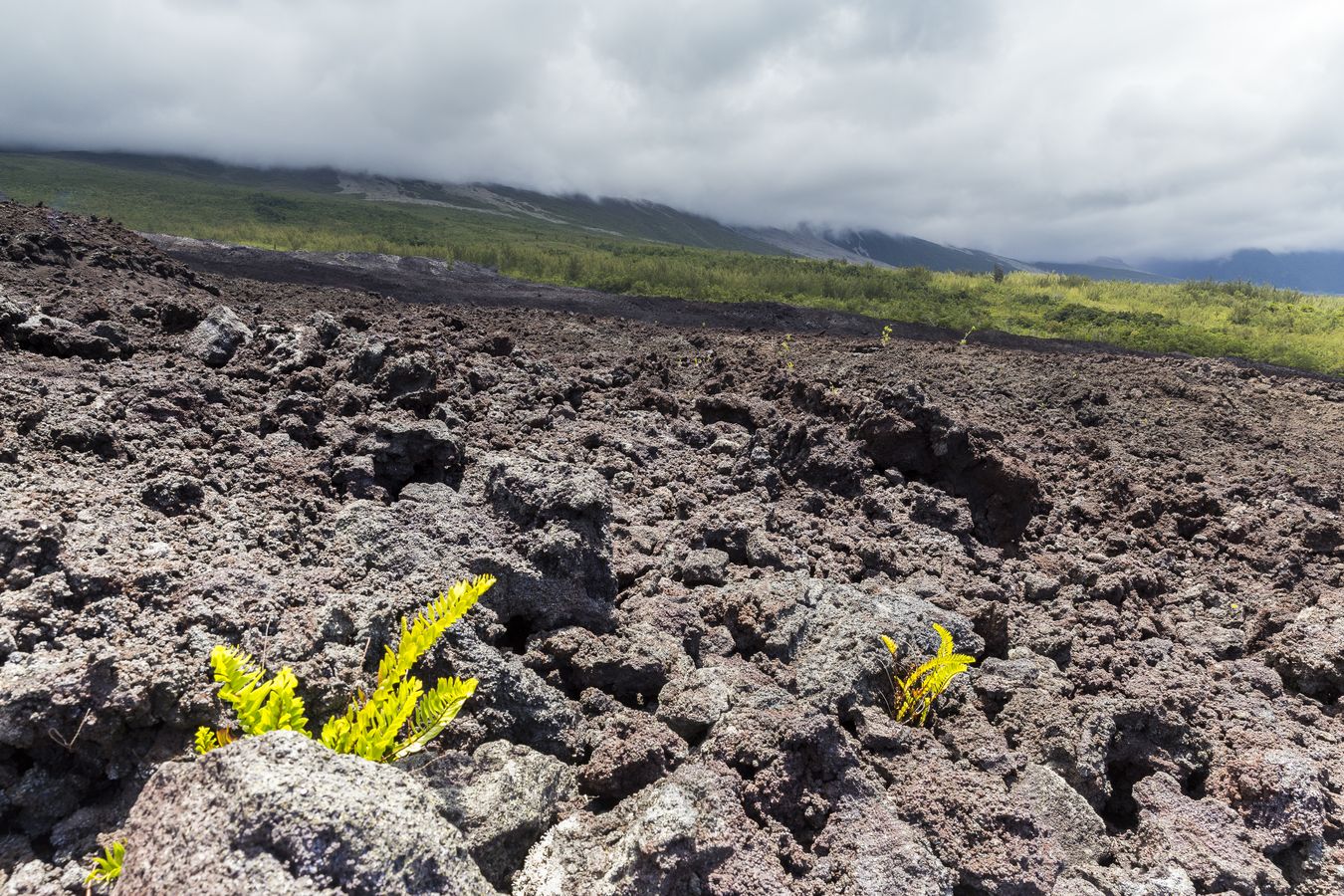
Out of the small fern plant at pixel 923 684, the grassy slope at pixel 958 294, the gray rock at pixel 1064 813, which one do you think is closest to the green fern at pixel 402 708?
the small fern plant at pixel 923 684

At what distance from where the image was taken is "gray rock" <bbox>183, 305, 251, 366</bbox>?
15.0 ft

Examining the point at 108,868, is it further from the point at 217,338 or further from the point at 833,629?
the point at 217,338

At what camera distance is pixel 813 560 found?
4.07 meters

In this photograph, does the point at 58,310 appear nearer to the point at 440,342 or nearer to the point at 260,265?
the point at 440,342

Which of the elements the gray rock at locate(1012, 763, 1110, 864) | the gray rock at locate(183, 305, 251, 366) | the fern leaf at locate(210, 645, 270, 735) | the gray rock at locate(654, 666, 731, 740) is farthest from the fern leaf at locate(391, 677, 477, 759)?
the gray rock at locate(183, 305, 251, 366)

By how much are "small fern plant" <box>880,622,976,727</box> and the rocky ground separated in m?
0.10

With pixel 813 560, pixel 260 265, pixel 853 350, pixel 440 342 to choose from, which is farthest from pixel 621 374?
pixel 260 265

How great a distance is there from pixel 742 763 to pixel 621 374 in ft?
15.4

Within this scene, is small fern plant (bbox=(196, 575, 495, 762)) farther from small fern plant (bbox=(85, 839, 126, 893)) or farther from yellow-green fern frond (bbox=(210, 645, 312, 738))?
small fern plant (bbox=(85, 839, 126, 893))

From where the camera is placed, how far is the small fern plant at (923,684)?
109 inches

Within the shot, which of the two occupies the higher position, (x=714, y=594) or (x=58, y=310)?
(x=58, y=310)

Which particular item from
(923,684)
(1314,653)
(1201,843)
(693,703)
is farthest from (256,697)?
(1314,653)

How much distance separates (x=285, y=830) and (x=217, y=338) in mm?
4360

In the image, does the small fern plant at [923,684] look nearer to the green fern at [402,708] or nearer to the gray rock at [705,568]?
the gray rock at [705,568]
